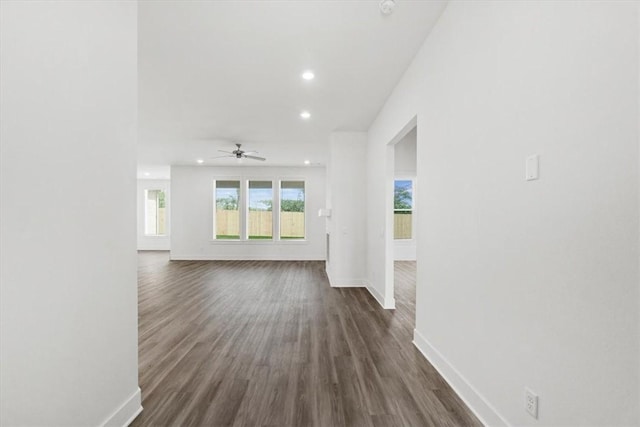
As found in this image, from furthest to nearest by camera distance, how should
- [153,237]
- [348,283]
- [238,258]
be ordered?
[153,237] → [238,258] → [348,283]

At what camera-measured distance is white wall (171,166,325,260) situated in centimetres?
951

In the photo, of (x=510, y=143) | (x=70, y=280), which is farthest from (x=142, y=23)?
(x=510, y=143)

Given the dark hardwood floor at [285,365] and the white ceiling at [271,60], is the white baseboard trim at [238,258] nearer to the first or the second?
the dark hardwood floor at [285,365]

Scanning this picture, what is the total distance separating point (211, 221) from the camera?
9555 millimetres

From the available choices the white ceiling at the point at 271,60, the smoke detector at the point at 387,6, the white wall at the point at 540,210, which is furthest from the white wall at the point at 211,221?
the smoke detector at the point at 387,6

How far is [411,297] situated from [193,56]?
4376 millimetres

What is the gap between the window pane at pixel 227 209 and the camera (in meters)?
9.62

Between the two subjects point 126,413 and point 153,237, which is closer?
point 126,413

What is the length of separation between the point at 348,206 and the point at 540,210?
426cm

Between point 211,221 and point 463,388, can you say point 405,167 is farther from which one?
point 463,388

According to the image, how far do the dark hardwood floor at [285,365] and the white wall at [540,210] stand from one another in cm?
42

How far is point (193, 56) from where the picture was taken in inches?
118

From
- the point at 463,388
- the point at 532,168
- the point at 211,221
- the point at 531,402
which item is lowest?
the point at 463,388

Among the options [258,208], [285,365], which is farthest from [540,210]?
[258,208]
